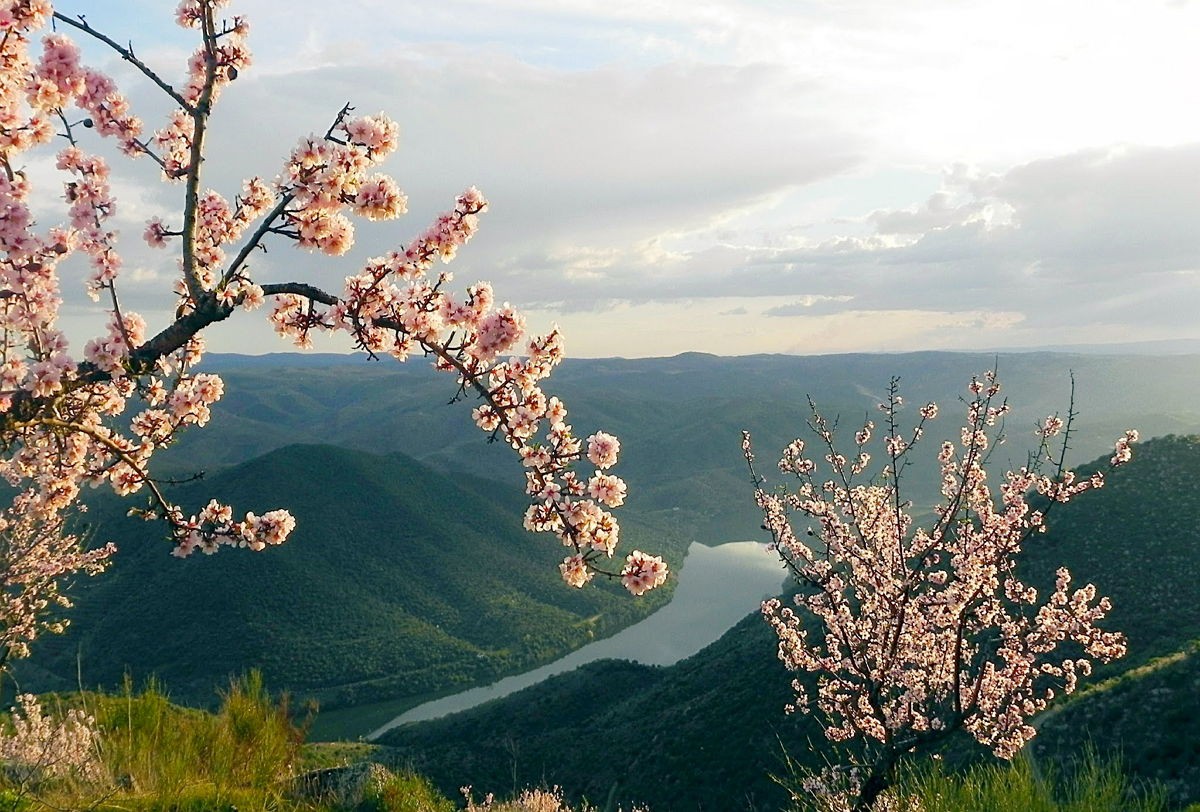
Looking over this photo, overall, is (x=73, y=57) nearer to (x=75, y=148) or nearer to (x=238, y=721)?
(x=75, y=148)

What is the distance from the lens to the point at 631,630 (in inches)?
3942

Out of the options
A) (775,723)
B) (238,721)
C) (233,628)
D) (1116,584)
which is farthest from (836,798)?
(233,628)

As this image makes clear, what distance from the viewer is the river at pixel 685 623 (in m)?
79.9

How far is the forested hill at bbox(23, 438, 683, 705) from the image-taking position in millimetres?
78250

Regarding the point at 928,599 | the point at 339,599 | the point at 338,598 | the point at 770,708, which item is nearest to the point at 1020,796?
the point at 928,599

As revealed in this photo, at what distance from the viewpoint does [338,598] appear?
91.9m

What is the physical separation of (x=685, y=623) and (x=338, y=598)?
46879 mm

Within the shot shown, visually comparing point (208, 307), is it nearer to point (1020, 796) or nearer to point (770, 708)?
point (1020, 796)

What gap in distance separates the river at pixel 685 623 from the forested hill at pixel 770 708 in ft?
57.5

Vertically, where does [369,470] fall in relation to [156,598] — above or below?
above

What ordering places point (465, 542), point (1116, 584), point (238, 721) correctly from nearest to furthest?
point (238, 721) → point (1116, 584) → point (465, 542)

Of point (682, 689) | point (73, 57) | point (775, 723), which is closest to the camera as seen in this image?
point (73, 57)

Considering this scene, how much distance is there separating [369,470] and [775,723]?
103622 millimetres

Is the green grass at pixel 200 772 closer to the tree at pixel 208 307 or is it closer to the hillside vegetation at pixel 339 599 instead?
the tree at pixel 208 307
